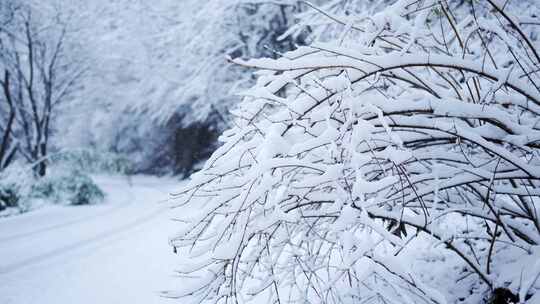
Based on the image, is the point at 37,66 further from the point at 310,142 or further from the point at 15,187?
the point at 310,142

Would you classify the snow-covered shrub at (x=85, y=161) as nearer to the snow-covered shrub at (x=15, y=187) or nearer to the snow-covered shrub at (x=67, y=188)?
the snow-covered shrub at (x=67, y=188)

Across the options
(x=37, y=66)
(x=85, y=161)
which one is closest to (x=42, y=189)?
(x=85, y=161)

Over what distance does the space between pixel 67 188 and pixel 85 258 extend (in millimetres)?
6631

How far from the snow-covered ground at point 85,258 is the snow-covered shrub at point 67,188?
2073mm

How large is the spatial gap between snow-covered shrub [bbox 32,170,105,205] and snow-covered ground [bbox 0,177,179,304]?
207 cm

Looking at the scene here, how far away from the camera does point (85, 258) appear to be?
4816 mm

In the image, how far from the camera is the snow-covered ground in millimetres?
3463

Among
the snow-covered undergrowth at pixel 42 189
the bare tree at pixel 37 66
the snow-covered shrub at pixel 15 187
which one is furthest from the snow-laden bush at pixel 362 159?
the bare tree at pixel 37 66

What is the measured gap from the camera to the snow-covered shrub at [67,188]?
10.2m

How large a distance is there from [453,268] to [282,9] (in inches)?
314

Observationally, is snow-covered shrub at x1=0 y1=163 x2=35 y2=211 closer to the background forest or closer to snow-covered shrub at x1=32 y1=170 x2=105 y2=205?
the background forest

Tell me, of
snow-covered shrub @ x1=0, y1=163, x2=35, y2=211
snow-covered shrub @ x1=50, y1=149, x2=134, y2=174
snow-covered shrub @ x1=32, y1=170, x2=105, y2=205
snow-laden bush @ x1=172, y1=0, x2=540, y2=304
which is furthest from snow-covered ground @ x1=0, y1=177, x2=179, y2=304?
snow-covered shrub @ x1=50, y1=149, x2=134, y2=174

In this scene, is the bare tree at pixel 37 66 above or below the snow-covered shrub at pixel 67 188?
above

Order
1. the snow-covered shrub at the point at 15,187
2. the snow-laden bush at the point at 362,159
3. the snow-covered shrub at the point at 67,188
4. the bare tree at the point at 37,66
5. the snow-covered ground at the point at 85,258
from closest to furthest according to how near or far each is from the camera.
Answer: the snow-laden bush at the point at 362,159
the snow-covered ground at the point at 85,258
the snow-covered shrub at the point at 15,187
the snow-covered shrub at the point at 67,188
the bare tree at the point at 37,66
